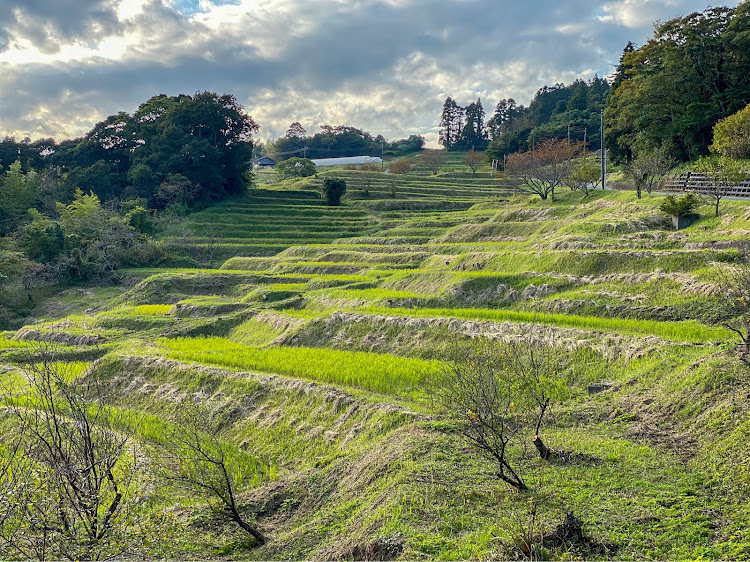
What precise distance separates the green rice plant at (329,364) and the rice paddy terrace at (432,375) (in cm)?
11

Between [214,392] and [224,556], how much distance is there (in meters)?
9.09

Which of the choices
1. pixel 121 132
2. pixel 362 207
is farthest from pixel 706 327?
pixel 121 132

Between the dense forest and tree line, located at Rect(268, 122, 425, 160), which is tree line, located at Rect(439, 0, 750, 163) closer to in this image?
the dense forest

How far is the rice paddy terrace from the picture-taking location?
9.03 meters

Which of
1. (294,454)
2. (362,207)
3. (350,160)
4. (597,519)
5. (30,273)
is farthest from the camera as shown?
(350,160)

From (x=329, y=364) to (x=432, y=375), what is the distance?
405cm

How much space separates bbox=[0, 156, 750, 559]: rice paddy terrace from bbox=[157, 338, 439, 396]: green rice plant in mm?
107

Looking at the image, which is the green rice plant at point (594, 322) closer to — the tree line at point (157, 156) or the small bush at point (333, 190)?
Result: the small bush at point (333, 190)

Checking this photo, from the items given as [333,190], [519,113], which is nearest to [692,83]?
[333,190]

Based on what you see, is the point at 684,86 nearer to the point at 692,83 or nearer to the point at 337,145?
the point at 692,83

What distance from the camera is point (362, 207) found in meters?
65.2

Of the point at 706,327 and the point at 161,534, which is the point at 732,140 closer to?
the point at 706,327

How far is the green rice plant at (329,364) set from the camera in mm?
17641

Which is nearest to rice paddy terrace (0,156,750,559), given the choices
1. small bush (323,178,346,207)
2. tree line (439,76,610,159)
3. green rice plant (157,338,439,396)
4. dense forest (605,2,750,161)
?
green rice plant (157,338,439,396)
